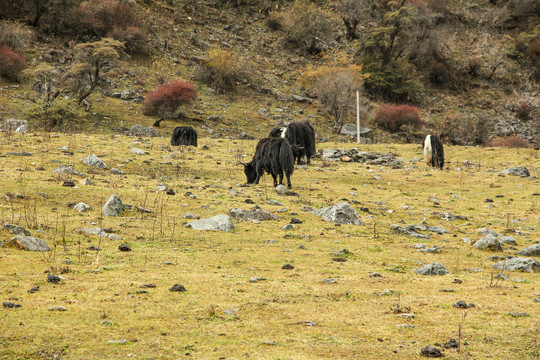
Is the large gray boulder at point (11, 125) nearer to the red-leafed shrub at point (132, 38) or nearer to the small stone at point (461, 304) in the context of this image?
the small stone at point (461, 304)

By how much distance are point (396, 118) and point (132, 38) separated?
2310 centimetres

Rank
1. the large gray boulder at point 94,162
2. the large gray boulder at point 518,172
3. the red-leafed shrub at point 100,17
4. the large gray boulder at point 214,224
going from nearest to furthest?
the large gray boulder at point 214,224, the large gray boulder at point 94,162, the large gray boulder at point 518,172, the red-leafed shrub at point 100,17

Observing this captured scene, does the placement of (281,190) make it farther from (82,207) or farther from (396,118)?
(396,118)

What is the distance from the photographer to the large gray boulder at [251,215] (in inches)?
369

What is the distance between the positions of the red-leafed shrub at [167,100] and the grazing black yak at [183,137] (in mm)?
11678

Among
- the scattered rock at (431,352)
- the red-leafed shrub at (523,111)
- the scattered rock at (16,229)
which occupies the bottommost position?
the scattered rock at (431,352)

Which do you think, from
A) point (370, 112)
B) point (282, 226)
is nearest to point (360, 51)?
point (370, 112)

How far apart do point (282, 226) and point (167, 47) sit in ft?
120

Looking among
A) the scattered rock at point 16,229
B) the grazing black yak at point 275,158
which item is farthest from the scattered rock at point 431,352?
the grazing black yak at point 275,158

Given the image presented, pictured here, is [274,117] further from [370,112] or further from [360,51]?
[360,51]

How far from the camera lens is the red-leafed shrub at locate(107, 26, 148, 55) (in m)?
38.7

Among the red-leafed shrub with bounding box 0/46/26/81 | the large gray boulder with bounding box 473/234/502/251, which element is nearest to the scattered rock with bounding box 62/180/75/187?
the large gray boulder with bounding box 473/234/502/251

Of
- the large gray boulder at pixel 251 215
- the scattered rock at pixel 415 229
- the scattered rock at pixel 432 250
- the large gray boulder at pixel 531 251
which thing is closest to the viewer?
the large gray boulder at pixel 531 251

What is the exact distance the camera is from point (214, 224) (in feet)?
27.7
